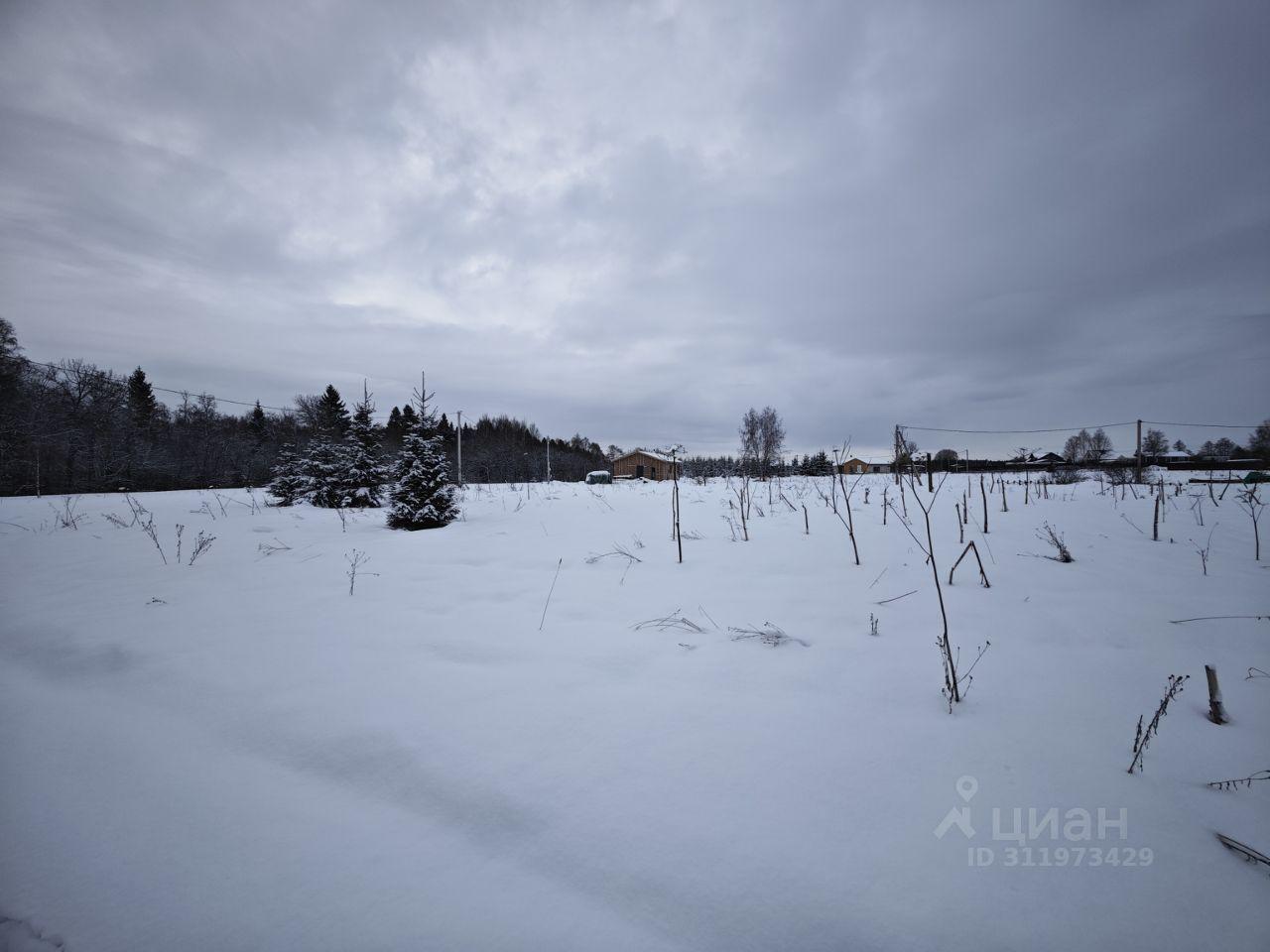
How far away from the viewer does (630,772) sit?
56.7 inches

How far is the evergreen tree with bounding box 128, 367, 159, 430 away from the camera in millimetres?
26758

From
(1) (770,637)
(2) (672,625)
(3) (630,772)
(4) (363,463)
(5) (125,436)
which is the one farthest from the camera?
(5) (125,436)

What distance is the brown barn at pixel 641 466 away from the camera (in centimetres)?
4178

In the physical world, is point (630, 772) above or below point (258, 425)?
below

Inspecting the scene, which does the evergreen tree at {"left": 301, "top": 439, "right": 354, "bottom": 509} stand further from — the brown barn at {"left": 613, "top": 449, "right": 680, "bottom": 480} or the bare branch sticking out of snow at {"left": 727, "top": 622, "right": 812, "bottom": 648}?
the brown barn at {"left": 613, "top": 449, "right": 680, "bottom": 480}

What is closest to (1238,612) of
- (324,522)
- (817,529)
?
(817,529)

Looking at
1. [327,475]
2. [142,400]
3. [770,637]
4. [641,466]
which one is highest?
[142,400]

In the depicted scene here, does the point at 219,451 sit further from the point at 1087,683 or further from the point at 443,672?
the point at 1087,683

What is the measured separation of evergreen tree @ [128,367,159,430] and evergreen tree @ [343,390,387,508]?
76.6 ft

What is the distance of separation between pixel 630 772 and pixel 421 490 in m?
7.27

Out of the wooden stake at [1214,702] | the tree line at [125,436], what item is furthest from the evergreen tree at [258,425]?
the wooden stake at [1214,702]

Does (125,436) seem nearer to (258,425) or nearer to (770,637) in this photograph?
(258,425)

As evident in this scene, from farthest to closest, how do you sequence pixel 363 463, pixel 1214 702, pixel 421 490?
pixel 363 463, pixel 421 490, pixel 1214 702

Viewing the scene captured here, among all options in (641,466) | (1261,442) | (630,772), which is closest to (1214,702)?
(630,772)
